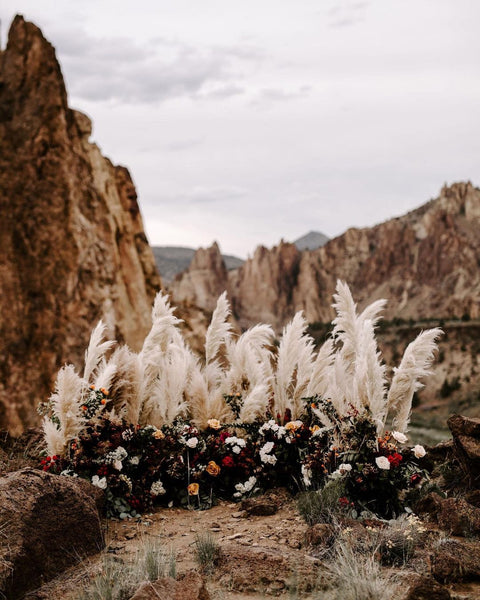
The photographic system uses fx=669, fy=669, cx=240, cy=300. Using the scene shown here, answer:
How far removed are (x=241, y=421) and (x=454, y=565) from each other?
2.61 meters

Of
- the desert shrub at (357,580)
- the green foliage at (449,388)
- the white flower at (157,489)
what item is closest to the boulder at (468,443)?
the desert shrub at (357,580)

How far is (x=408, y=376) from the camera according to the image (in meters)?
5.34

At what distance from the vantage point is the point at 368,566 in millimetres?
3482

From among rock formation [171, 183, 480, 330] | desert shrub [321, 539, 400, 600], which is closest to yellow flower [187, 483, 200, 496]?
desert shrub [321, 539, 400, 600]

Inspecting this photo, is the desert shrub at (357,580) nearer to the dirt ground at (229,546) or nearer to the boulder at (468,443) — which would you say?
the dirt ground at (229,546)

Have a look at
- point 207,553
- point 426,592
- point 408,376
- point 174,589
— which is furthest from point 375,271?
point 174,589

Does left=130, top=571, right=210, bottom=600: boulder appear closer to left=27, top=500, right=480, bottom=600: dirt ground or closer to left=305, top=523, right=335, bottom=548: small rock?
left=27, top=500, right=480, bottom=600: dirt ground

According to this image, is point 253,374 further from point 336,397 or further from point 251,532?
point 251,532

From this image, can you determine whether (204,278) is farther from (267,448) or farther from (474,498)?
(474,498)

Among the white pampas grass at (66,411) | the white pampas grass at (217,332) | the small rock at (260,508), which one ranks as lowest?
the small rock at (260,508)

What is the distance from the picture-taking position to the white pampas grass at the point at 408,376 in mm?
5344

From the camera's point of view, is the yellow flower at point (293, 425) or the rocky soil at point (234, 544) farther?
the yellow flower at point (293, 425)

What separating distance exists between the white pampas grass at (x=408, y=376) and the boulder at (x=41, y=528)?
97.7 inches

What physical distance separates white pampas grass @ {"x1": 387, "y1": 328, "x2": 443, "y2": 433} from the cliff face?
1578 centimetres
